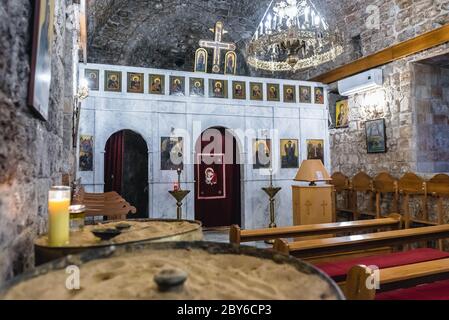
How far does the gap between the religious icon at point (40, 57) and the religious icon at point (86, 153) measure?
551 centimetres

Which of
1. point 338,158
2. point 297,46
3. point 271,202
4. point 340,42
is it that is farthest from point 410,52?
point 271,202

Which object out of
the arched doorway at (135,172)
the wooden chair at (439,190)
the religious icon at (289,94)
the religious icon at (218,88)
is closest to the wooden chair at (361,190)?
the wooden chair at (439,190)

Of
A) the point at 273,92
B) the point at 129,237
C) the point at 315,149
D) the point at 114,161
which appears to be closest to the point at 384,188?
the point at 315,149

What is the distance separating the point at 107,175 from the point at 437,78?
316 inches

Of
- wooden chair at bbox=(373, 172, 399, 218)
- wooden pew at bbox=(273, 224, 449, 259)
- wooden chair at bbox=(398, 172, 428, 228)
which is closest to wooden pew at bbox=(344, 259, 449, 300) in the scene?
wooden pew at bbox=(273, 224, 449, 259)

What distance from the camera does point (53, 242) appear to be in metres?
1.24

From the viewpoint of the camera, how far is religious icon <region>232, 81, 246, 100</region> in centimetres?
811

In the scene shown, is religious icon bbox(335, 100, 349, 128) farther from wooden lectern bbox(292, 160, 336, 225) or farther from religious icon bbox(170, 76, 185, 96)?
religious icon bbox(170, 76, 185, 96)

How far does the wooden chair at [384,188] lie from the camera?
6.74 metres

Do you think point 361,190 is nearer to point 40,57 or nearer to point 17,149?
point 40,57

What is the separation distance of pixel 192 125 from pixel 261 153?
1.86 meters

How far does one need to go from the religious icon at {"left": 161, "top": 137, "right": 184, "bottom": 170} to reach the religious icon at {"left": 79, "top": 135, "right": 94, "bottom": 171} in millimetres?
1477

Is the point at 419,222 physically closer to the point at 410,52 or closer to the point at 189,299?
the point at 410,52

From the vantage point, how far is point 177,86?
7.66 m
